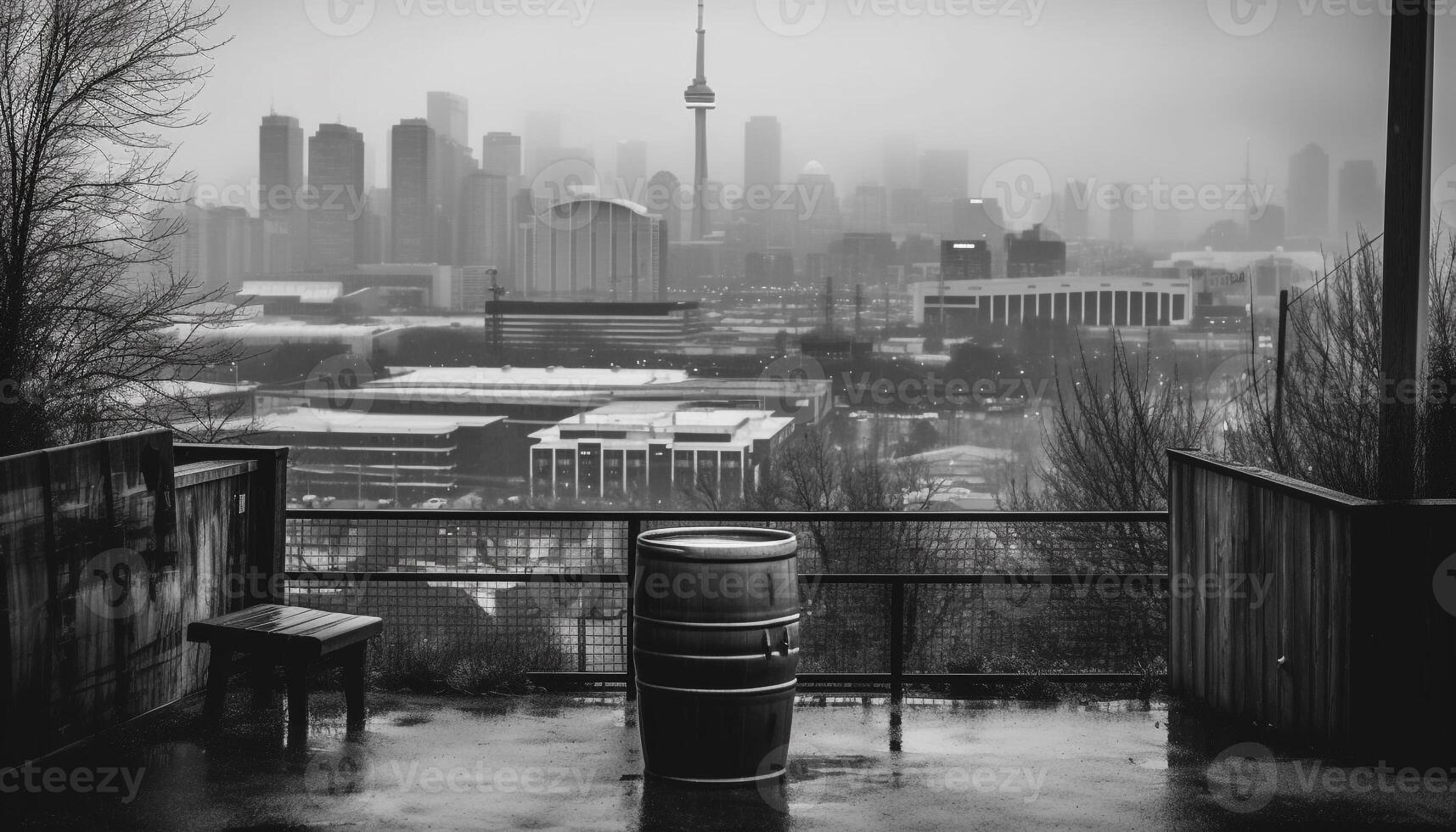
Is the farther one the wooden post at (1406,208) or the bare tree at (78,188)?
the bare tree at (78,188)

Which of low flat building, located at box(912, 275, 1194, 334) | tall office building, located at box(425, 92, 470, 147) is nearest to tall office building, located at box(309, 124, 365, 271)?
tall office building, located at box(425, 92, 470, 147)

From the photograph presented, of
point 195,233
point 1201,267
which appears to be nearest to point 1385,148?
point 195,233

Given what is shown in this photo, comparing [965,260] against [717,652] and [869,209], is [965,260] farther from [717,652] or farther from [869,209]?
[717,652]

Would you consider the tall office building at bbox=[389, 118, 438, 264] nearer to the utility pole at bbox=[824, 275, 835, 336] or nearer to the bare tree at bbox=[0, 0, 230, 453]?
the utility pole at bbox=[824, 275, 835, 336]

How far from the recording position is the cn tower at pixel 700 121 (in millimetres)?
77188

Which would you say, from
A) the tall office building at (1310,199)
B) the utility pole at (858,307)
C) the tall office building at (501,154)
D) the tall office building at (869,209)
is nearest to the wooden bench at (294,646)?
the tall office building at (1310,199)

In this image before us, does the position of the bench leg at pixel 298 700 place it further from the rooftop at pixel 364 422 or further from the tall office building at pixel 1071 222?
the tall office building at pixel 1071 222

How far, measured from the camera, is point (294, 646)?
610cm

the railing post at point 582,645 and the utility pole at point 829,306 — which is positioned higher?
the utility pole at point 829,306

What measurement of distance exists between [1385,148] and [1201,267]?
41741 millimetres

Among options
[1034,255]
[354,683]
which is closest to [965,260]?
[1034,255]

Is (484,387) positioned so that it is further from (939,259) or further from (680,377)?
(939,259)

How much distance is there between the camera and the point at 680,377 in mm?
69438

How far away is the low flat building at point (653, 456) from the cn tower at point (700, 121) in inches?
528
